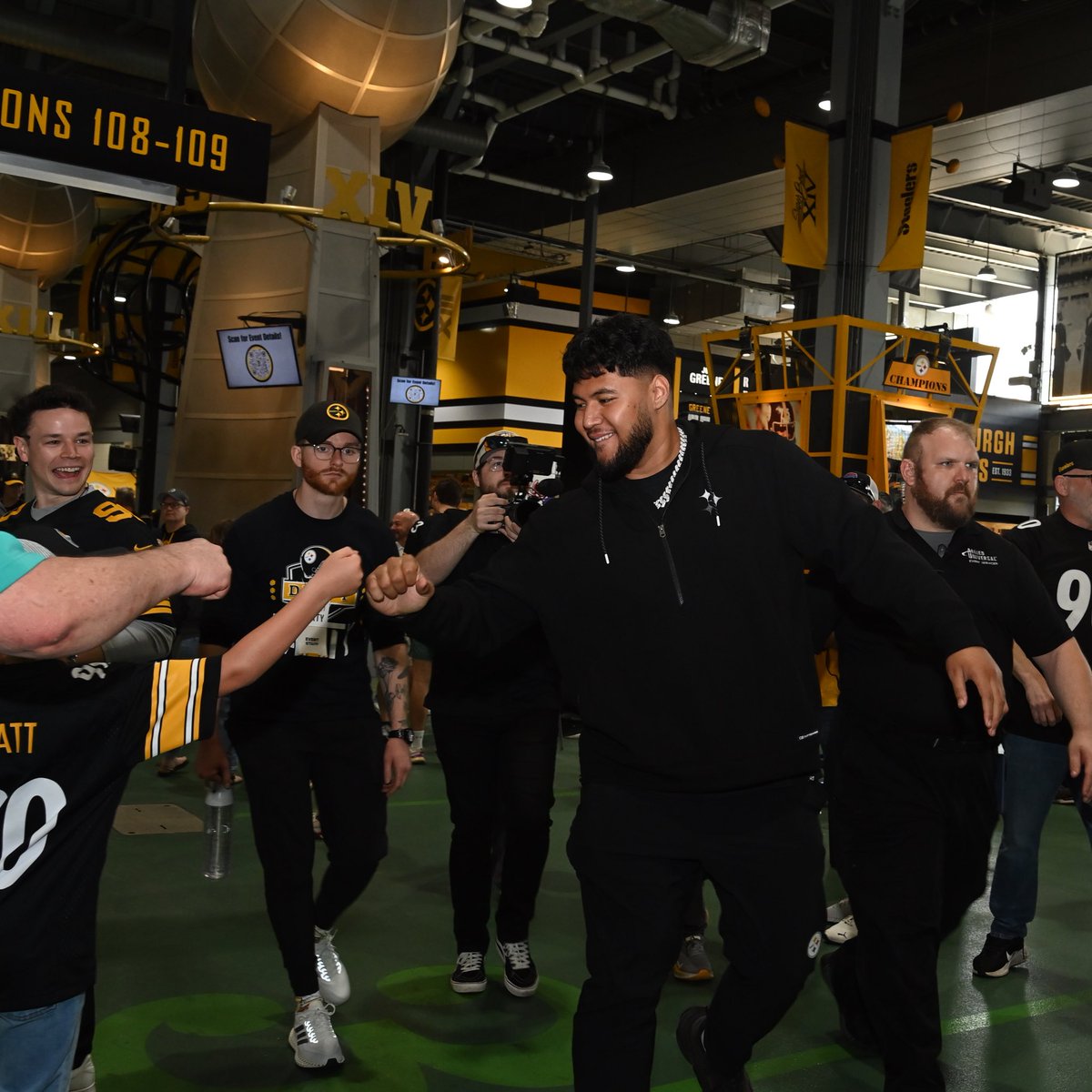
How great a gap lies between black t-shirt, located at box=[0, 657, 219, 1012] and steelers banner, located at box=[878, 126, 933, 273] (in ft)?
36.8

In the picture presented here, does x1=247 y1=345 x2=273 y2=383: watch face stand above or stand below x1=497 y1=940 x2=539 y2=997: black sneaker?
above

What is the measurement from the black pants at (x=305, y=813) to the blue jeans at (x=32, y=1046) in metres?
1.58

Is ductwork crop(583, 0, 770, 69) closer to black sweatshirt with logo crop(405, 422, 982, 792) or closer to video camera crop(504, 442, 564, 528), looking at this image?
video camera crop(504, 442, 564, 528)

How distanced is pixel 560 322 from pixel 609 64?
1164 centimetres

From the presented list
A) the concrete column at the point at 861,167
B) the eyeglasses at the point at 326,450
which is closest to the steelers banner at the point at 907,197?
the concrete column at the point at 861,167

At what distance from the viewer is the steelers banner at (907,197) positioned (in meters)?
12.0

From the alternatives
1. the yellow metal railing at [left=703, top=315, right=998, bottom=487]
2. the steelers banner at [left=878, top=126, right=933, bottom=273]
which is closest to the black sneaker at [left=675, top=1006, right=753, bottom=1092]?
the yellow metal railing at [left=703, top=315, right=998, bottom=487]

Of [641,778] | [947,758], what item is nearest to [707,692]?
[641,778]

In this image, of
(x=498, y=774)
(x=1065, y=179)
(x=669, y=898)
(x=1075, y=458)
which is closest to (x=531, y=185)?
(x=1065, y=179)

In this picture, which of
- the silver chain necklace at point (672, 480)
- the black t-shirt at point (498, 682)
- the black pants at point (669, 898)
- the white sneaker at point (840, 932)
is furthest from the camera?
the white sneaker at point (840, 932)

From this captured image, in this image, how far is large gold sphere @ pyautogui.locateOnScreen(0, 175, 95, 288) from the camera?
17.5m

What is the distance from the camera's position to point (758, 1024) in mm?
2773

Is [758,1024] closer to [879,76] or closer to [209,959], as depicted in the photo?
[209,959]

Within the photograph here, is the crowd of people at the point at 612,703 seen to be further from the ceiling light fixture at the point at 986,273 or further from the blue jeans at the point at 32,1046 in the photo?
the ceiling light fixture at the point at 986,273
